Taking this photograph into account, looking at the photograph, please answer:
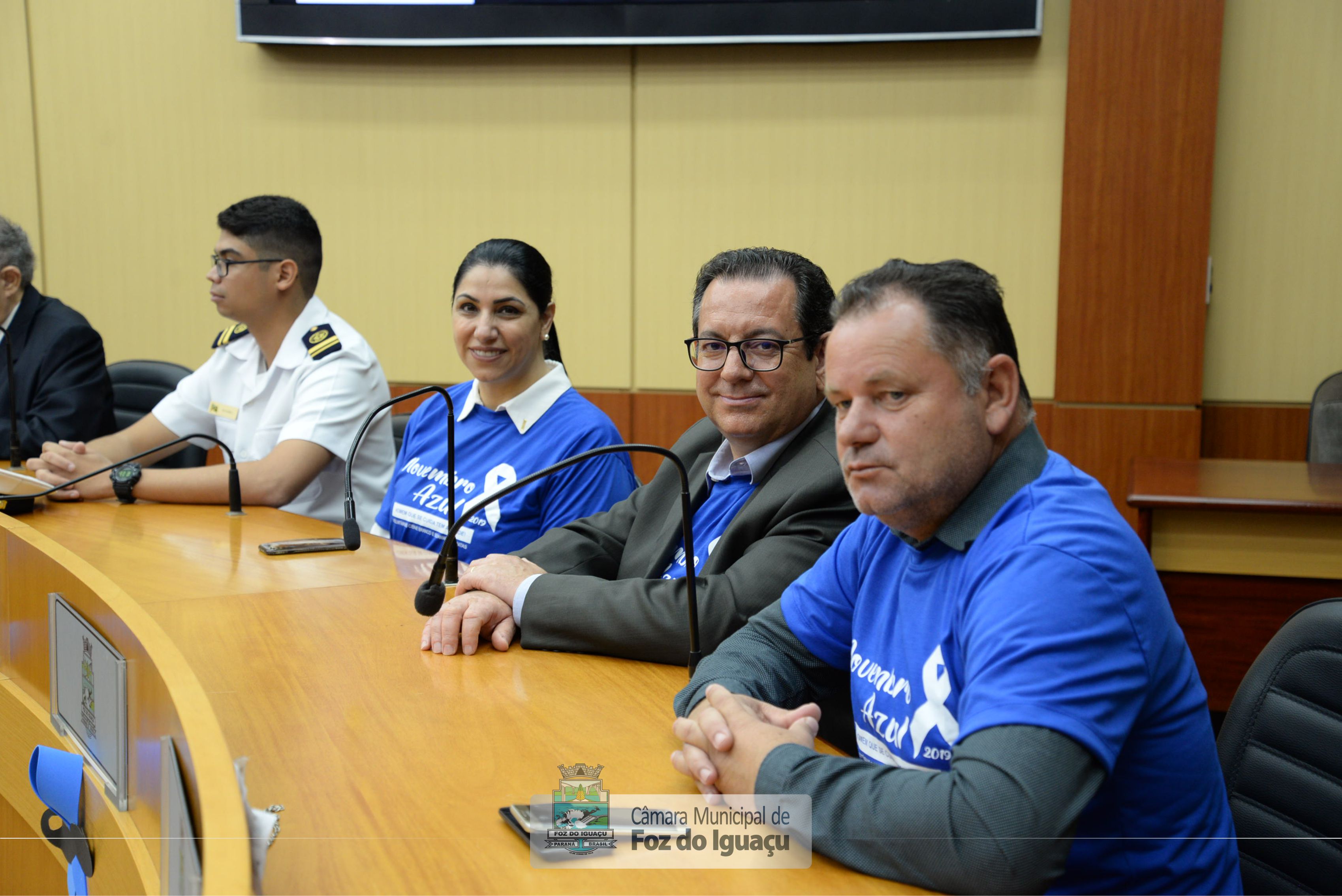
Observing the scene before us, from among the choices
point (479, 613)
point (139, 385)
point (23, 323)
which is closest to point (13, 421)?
point (23, 323)

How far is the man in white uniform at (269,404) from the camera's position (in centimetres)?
254

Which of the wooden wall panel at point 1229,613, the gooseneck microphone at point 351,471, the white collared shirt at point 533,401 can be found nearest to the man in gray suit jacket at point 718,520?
the gooseneck microphone at point 351,471

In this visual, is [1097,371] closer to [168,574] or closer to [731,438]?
[731,438]

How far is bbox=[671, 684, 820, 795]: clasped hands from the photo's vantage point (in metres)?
1.00

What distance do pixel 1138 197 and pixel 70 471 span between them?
330cm

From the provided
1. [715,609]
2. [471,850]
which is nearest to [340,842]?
[471,850]

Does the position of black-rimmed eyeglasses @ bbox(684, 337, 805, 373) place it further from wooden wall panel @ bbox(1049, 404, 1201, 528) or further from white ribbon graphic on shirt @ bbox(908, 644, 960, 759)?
wooden wall panel @ bbox(1049, 404, 1201, 528)

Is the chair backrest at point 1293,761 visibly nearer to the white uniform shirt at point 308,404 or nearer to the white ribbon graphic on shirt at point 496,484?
the white ribbon graphic on shirt at point 496,484

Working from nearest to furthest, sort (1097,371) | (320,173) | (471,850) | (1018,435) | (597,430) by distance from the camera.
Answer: (471,850), (1018,435), (597,430), (1097,371), (320,173)

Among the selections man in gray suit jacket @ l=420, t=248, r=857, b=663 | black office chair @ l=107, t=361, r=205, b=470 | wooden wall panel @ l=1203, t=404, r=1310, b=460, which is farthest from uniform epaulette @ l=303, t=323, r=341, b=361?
wooden wall panel @ l=1203, t=404, r=1310, b=460

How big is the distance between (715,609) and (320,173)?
131 inches

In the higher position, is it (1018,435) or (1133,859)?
(1018,435)

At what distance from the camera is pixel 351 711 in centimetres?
125

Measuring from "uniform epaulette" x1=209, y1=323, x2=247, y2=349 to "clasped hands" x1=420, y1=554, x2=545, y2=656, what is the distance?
5.66 ft
